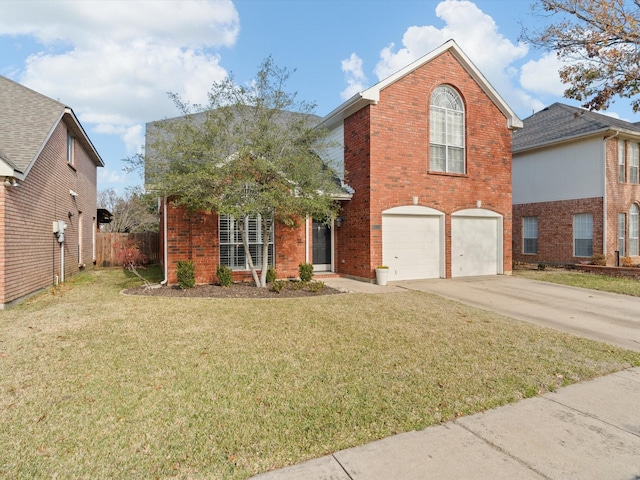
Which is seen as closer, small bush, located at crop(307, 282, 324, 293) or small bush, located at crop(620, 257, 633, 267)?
small bush, located at crop(307, 282, 324, 293)

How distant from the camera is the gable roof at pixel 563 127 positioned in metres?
15.4

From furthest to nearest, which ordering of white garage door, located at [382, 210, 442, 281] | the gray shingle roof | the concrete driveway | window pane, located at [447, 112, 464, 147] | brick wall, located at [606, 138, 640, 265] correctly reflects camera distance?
1. brick wall, located at [606, 138, 640, 265]
2. window pane, located at [447, 112, 464, 147]
3. white garage door, located at [382, 210, 442, 281]
4. the gray shingle roof
5. the concrete driveway

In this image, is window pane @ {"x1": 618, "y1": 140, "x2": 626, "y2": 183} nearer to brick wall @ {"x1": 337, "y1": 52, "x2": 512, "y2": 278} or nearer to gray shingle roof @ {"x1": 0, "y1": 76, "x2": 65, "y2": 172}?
brick wall @ {"x1": 337, "y1": 52, "x2": 512, "y2": 278}

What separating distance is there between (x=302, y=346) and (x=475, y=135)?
11365 mm

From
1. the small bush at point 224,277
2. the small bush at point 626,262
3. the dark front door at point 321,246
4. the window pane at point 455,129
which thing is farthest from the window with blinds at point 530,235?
the small bush at point 224,277

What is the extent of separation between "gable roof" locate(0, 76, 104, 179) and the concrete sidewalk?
8.67 meters

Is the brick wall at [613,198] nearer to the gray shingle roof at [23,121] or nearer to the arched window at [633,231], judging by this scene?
the arched window at [633,231]

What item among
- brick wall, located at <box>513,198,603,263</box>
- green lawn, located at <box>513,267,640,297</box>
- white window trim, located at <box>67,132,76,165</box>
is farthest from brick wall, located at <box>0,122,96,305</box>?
brick wall, located at <box>513,198,603,263</box>

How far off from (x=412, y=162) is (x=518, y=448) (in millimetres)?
10297

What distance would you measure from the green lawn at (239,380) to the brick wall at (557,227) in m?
12.3

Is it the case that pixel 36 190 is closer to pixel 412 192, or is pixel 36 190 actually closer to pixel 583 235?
pixel 412 192

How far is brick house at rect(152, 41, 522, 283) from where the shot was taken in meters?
11.3

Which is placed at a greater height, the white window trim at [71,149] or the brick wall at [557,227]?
the white window trim at [71,149]

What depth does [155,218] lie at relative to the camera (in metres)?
28.4
